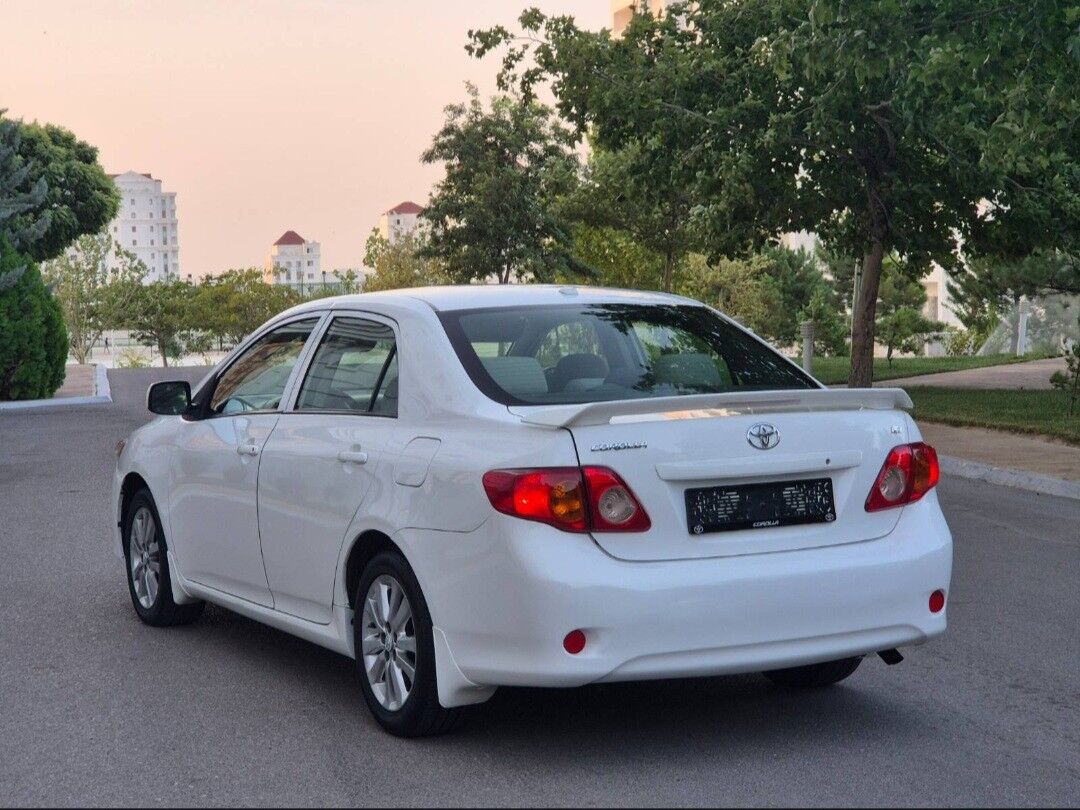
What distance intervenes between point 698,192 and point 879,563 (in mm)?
20932

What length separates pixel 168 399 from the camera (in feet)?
25.7

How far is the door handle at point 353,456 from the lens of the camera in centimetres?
611

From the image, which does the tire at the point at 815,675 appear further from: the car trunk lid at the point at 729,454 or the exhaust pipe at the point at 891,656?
the car trunk lid at the point at 729,454

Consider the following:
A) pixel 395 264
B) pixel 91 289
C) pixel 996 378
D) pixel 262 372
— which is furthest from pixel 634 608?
pixel 395 264

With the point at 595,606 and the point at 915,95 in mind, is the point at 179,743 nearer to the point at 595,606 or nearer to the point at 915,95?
the point at 595,606

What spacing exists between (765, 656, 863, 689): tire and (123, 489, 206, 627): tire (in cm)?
309

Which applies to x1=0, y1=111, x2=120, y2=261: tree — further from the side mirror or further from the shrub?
the side mirror

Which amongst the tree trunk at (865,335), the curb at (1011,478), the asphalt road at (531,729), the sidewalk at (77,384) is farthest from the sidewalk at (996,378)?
the asphalt road at (531,729)

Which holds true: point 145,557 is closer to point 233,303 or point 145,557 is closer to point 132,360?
point 132,360

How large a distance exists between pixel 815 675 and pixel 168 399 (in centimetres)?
331

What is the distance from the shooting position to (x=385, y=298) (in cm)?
664

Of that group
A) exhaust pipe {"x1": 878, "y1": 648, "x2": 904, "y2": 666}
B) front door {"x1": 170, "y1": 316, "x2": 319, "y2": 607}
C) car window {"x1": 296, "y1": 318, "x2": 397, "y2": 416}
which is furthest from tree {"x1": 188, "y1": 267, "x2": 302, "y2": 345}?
exhaust pipe {"x1": 878, "y1": 648, "x2": 904, "y2": 666}

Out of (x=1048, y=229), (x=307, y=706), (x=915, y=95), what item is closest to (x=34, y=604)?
(x=307, y=706)

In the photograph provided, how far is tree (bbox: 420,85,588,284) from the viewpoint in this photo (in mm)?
65250
